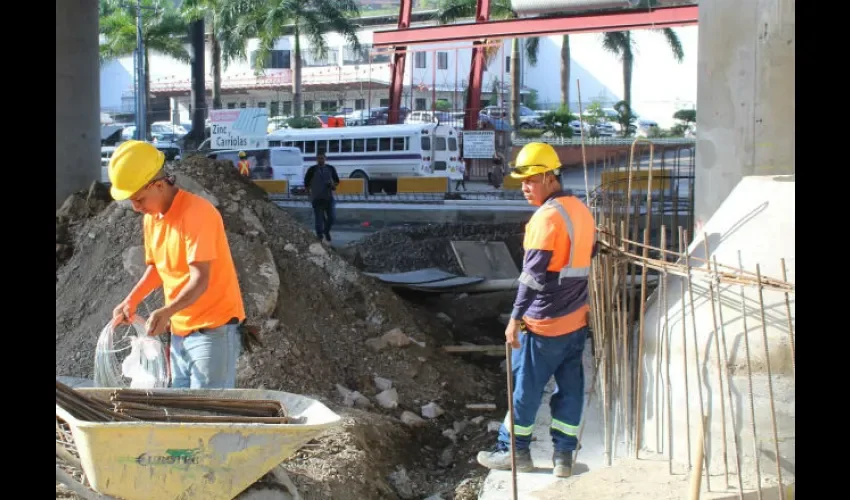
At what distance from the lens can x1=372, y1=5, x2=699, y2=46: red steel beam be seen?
18109 mm

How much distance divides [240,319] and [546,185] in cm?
183

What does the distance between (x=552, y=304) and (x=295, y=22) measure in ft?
134

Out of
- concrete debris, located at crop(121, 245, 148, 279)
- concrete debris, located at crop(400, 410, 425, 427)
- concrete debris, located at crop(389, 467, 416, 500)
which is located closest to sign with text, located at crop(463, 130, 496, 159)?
concrete debris, located at crop(121, 245, 148, 279)

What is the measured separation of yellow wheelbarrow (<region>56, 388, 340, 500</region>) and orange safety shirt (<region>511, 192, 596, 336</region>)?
5.00 ft

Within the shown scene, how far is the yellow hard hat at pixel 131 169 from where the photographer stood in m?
4.68

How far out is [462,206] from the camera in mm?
20562

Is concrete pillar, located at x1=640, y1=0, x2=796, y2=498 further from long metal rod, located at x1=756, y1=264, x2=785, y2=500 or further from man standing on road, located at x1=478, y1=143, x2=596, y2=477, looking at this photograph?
man standing on road, located at x1=478, y1=143, x2=596, y2=477

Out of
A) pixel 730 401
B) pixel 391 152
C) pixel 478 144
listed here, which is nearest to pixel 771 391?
pixel 730 401

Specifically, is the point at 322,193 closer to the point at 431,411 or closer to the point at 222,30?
the point at 431,411

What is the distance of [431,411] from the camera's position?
782 centimetres

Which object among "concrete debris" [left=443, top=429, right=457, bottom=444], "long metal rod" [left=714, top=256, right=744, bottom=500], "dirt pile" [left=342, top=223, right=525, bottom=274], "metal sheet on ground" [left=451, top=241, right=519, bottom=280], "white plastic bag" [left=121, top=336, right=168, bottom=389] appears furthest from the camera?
"dirt pile" [left=342, top=223, right=525, bottom=274]

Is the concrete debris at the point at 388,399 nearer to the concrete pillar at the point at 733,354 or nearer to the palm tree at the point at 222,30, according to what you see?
the concrete pillar at the point at 733,354

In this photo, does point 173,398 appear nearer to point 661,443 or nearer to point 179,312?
point 179,312
